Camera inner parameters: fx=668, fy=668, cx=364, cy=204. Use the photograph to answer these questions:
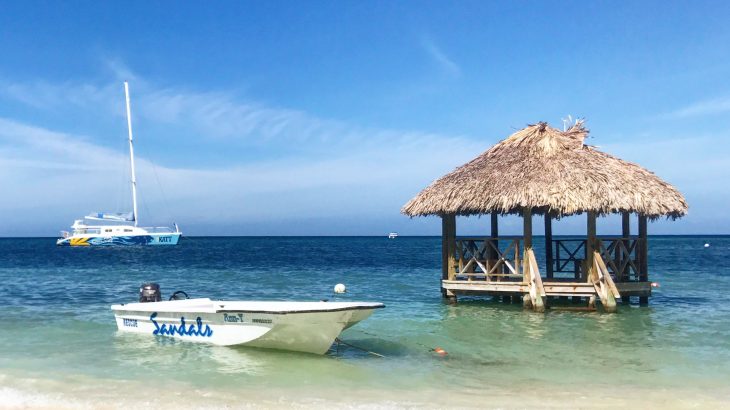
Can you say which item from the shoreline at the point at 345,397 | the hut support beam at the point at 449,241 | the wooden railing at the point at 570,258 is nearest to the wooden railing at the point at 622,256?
the wooden railing at the point at 570,258

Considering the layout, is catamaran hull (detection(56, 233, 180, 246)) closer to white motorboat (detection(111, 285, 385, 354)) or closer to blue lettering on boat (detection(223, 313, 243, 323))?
white motorboat (detection(111, 285, 385, 354))

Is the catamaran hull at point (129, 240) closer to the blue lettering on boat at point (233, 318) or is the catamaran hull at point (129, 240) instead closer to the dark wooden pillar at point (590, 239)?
the dark wooden pillar at point (590, 239)

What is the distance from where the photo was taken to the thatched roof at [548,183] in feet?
49.4

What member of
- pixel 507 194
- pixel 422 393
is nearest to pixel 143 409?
pixel 422 393

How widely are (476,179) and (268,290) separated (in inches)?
427

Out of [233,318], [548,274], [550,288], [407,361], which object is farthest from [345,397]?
[548,274]

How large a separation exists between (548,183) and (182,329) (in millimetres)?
8590

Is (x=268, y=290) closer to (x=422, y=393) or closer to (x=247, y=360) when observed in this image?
(x=247, y=360)

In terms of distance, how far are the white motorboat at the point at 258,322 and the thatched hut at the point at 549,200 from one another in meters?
5.84

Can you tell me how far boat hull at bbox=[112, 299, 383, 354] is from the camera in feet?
33.9

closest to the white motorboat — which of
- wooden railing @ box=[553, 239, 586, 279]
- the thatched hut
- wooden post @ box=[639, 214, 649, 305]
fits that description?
the thatched hut

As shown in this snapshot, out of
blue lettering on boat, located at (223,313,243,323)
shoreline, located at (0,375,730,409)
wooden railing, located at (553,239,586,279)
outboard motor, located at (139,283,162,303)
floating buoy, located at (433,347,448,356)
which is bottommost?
shoreline, located at (0,375,730,409)

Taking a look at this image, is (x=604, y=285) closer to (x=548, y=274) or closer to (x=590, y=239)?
(x=590, y=239)

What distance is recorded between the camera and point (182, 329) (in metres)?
12.1
